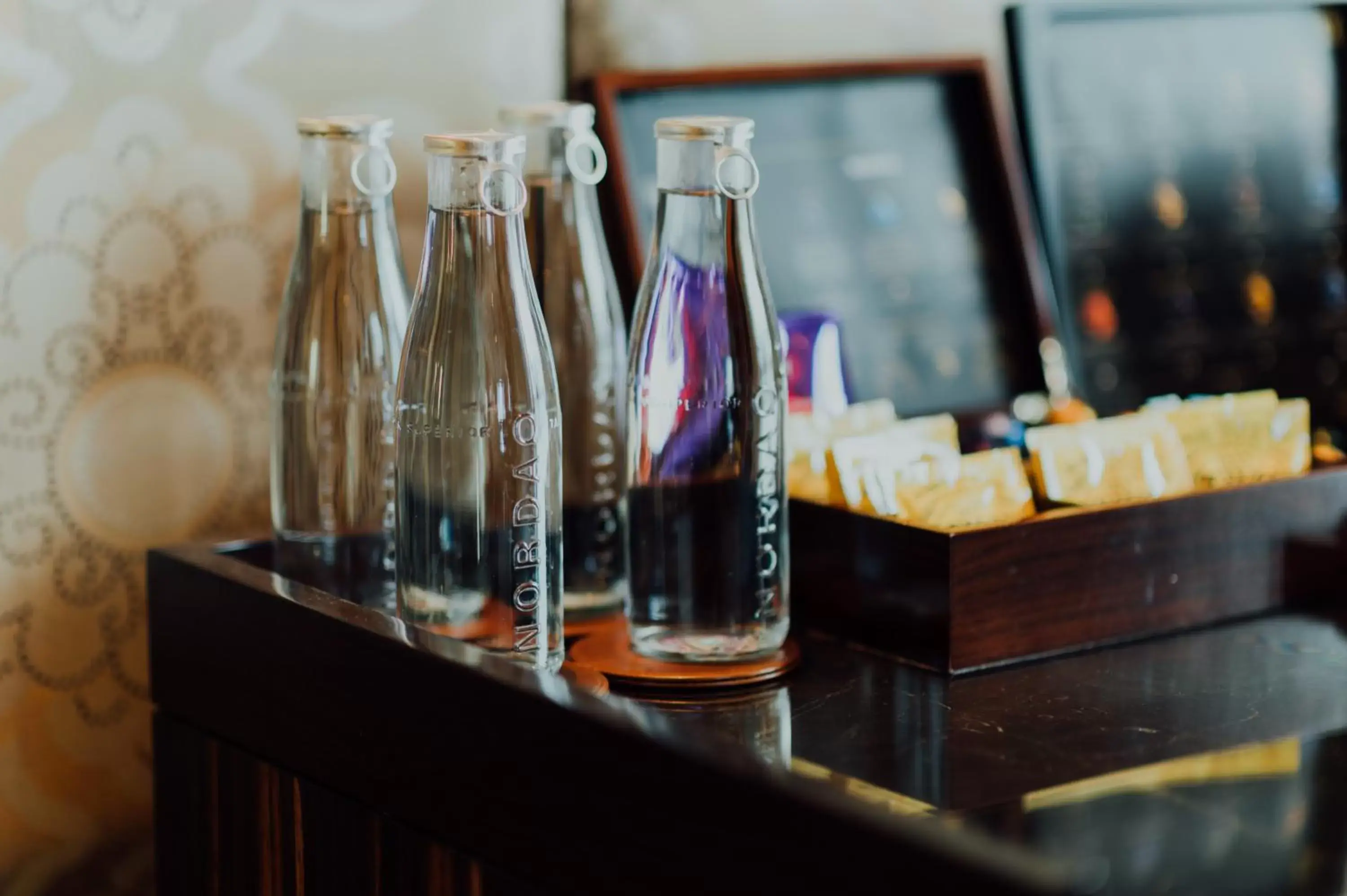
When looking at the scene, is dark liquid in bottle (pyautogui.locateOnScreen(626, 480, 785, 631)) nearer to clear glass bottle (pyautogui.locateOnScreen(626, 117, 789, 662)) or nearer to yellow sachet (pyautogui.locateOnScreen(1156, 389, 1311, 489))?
clear glass bottle (pyautogui.locateOnScreen(626, 117, 789, 662))

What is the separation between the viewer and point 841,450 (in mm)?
864

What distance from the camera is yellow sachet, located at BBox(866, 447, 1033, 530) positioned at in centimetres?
84

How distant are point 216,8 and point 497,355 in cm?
33

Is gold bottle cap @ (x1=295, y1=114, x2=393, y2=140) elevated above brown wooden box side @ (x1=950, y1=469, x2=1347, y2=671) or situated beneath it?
elevated above

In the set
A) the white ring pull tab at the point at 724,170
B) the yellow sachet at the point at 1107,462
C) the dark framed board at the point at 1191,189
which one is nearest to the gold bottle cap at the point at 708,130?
the white ring pull tab at the point at 724,170

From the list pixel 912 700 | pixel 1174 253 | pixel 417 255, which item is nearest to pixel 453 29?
pixel 417 255

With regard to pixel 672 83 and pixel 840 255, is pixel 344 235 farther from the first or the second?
pixel 840 255

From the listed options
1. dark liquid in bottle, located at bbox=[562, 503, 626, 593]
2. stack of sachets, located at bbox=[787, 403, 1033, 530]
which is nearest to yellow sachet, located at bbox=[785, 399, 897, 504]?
stack of sachets, located at bbox=[787, 403, 1033, 530]

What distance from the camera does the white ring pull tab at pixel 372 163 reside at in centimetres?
84

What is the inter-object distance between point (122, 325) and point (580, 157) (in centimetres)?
28

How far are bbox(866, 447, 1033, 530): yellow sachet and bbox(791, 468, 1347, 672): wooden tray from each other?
0.02 meters

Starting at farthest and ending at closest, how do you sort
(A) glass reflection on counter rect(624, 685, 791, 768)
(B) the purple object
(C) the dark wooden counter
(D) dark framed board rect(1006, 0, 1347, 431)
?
1. (D) dark framed board rect(1006, 0, 1347, 431)
2. (B) the purple object
3. (A) glass reflection on counter rect(624, 685, 791, 768)
4. (C) the dark wooden counter

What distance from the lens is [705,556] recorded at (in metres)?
0.80

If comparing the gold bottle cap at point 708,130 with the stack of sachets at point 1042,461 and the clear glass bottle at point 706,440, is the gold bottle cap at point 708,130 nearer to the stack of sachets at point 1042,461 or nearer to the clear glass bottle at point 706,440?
the clear glass bottle at point 706,440
